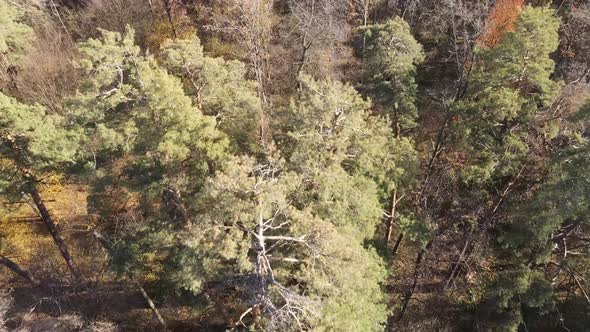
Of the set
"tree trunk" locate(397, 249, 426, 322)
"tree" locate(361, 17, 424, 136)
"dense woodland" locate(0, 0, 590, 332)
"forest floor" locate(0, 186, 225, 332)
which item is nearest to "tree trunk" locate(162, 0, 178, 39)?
"dense woodland" locate(0, 0, 590, 332)

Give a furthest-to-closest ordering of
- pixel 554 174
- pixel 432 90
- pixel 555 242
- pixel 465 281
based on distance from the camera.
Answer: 1. pixel 432 90
2. pixel 465 281
3. pixel 555 242
4. pixel 554 174

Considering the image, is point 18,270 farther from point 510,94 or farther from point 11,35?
point 510,94

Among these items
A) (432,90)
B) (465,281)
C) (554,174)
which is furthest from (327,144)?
(432,90)

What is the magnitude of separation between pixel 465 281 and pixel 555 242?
4.47 metres

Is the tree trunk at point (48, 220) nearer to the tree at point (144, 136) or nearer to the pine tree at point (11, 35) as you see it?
the tree at point (144, 136)

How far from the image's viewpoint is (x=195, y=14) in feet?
90.0

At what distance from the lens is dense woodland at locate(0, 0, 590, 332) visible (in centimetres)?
1203

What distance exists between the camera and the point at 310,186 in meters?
12.9

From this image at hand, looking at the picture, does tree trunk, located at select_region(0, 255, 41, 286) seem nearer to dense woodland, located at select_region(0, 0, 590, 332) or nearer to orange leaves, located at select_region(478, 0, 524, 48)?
dense woodland, located at select_region(0, 0, 590, 332)

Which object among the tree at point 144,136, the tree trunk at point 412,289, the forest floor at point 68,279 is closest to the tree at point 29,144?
the tree at point 144,136

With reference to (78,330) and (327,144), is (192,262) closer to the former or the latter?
(327,144)

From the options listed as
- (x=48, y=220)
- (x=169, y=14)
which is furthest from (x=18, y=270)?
(x=169, y=14)

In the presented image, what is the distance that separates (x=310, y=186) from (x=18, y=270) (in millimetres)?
14384

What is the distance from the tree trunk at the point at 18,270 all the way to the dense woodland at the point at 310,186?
0.13 m
